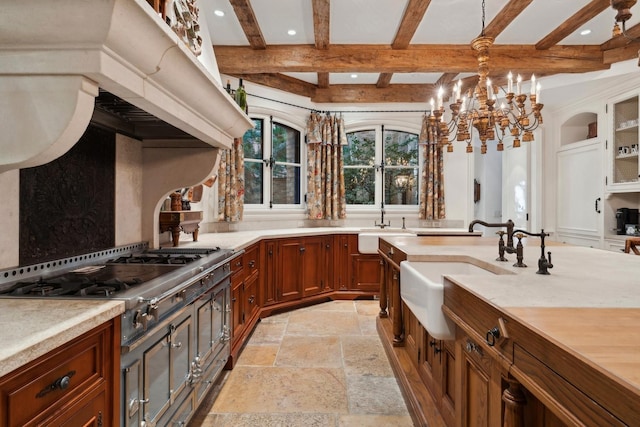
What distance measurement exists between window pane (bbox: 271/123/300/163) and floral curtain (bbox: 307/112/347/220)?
201mm

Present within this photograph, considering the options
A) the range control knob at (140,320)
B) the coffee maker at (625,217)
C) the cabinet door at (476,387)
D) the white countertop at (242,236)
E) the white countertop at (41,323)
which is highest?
the coffee maker at (625,217)

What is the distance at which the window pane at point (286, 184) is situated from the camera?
472cm

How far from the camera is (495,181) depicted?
727 cm

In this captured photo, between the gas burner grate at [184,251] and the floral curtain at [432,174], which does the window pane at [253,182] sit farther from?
the floral curtain at [432,174]

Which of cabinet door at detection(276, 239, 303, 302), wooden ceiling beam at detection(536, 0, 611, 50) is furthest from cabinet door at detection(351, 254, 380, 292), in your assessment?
wooden ceiling beam at detection(536, 0, 611, 50)

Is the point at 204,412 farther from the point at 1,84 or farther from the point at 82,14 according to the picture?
the point at 82,14

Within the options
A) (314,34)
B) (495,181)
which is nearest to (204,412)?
(314,34)

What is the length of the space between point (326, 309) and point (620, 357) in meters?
3.64

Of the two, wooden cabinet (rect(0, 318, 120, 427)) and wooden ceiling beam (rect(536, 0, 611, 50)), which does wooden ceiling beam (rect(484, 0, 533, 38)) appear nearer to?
wooden ceiling beam (rect(536, 0, 611, 50))

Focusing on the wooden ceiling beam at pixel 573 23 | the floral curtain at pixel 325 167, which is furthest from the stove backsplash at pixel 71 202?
the wooden ceiling beam at pixel 573 23

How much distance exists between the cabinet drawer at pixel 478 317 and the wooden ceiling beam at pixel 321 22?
2451mm

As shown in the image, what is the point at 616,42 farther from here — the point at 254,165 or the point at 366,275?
the point at 254,165

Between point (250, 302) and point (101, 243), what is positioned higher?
point (101, 243)

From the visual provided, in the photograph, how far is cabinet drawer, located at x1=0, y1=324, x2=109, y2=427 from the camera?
2.46 ft
